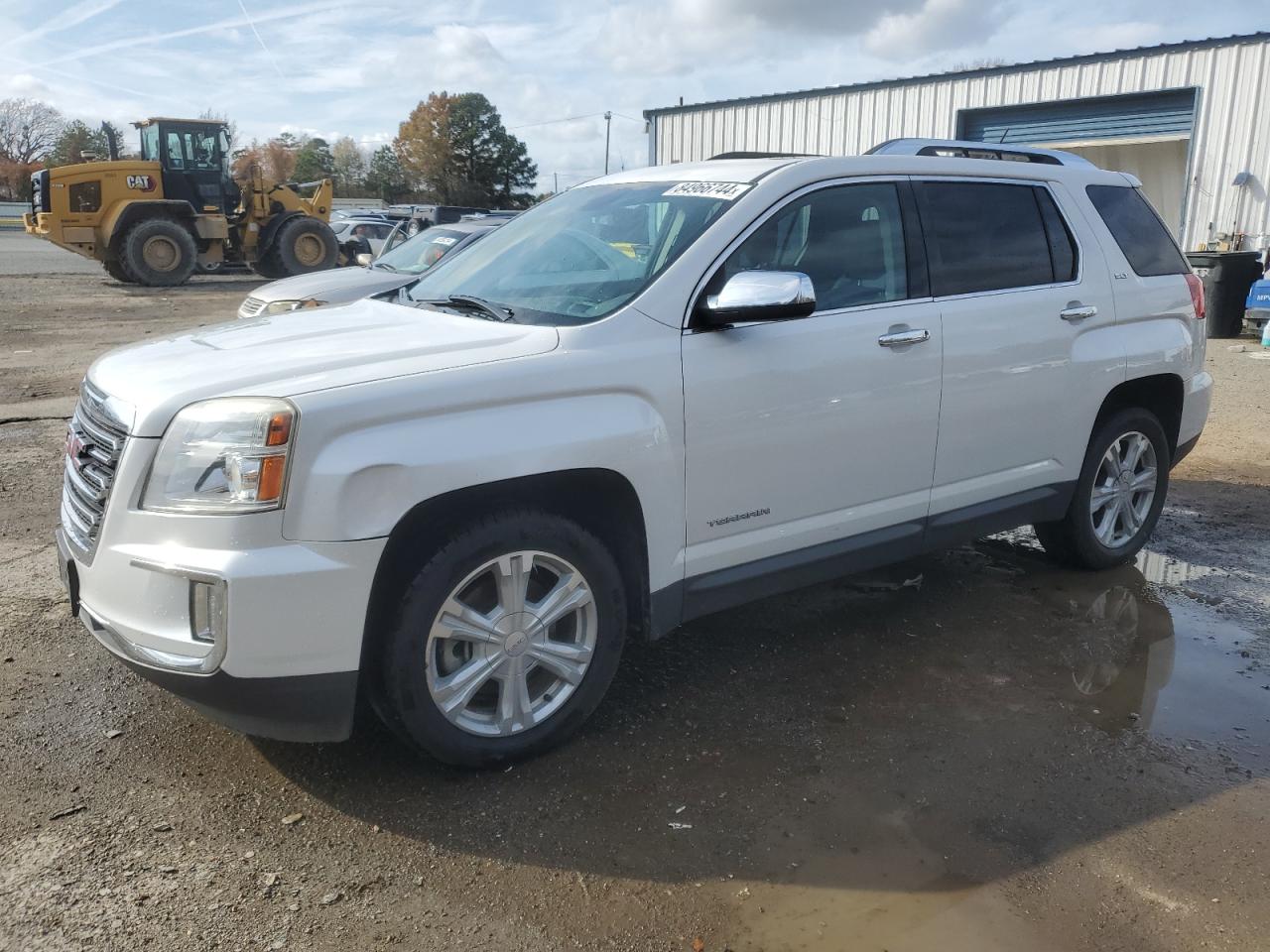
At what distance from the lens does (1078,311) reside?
15.1 ft

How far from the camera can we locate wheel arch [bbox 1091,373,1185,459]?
196 inches

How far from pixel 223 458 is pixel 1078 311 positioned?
3.60m

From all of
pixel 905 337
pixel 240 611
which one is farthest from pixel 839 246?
pixel 240 611

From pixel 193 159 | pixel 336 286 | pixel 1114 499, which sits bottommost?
pixel 1114 499

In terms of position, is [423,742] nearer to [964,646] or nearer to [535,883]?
[535,883]

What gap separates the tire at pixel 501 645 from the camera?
3.00m

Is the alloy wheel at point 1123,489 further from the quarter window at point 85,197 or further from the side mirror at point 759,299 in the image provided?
the quarter window at point 85,197

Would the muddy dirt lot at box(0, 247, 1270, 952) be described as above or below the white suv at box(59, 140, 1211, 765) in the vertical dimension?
below

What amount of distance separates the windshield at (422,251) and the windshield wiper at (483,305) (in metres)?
6.03

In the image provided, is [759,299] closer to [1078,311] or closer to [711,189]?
[711,189]

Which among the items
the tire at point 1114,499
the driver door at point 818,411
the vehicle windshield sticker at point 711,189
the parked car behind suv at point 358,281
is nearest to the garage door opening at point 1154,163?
the parked car behind suv at point 358,281

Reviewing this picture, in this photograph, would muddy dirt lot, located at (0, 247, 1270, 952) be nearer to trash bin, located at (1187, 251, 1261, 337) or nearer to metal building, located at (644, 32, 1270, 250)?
trash bin, located at (1187, 251, 1261, 337)

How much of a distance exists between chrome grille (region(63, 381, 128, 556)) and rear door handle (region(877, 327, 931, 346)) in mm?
2563

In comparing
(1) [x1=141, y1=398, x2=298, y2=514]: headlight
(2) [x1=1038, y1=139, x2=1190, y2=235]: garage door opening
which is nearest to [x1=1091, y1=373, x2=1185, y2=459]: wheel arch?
(1) [x1=141, y1=398, x2=298, y2=514]: headlight
